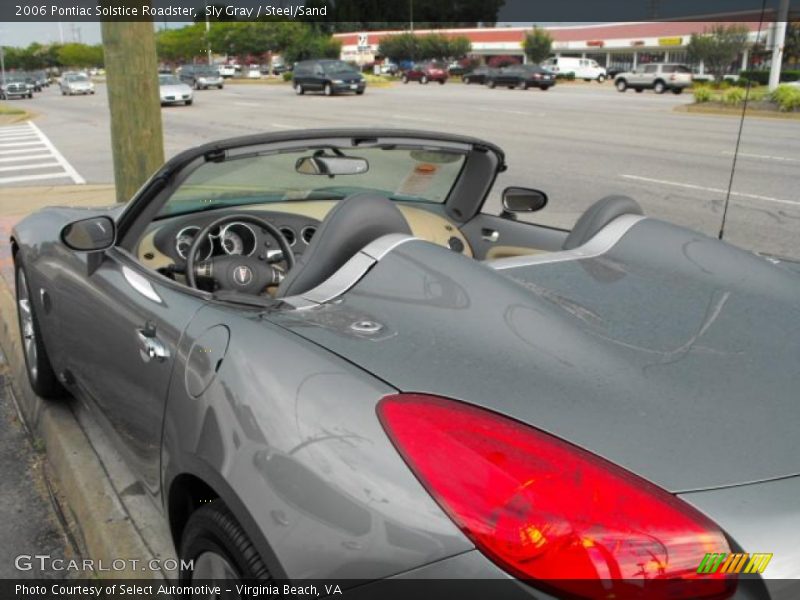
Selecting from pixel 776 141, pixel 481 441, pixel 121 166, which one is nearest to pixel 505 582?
pixel 481 441

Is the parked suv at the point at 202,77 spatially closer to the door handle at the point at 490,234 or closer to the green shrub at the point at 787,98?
the green shrub at the point at 787,98

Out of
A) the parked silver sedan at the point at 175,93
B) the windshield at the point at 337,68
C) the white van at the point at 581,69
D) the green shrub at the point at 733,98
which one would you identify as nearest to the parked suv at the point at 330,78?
the windshield at the point at 337,68

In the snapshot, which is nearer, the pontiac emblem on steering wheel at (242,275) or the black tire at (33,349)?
the pontiac emblem on steering wheel at (242,275)

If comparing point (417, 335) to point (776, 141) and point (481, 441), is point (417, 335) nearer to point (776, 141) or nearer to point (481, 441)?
point (481, 441)

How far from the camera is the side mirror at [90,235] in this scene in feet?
8.72

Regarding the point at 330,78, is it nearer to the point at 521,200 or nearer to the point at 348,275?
the point at 521,200

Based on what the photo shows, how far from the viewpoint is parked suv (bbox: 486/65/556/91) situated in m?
45.4

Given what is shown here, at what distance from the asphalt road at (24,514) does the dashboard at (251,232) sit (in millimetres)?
1107

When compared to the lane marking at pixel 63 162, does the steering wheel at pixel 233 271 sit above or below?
above

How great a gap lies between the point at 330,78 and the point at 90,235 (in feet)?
121

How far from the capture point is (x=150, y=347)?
2.21 metres

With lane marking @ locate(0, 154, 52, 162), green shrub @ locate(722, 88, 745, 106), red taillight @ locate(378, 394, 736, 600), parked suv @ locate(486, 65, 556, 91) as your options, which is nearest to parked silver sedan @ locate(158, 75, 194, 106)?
lane marking @ locate(0, 154, 52, 162)

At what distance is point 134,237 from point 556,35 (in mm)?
85382

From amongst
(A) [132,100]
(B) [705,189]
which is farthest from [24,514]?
(B) [705,189]
